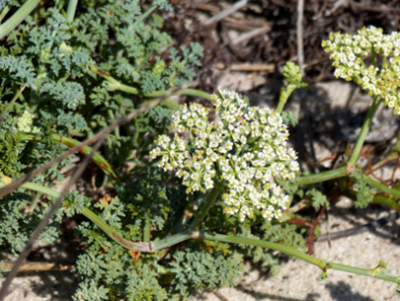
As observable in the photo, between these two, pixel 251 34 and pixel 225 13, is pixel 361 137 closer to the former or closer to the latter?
pixel 251 34

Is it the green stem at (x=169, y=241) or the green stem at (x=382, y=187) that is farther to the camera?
the green stem at (x=382, y=187)

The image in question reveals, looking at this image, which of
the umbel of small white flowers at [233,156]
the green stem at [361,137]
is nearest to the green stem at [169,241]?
the umbel of small white flowers at [233,156]


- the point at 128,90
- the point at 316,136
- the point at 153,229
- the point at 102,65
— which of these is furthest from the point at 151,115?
the point at 316,136

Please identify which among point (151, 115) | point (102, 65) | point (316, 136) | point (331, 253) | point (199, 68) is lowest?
point (331, 253)

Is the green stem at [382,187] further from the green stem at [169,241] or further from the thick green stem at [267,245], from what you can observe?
the green stem at [169,241]

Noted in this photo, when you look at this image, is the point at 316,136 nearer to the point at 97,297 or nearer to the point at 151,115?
the point at 151,115

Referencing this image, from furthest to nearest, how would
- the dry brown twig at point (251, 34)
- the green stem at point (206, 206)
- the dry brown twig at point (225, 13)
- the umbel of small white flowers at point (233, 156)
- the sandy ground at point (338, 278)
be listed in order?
the dry brown twig at point (251, 34) < the dry brown twig at point (225, 13) < the sandy ground at point (338, 278) < the green stem at point (206, 206) < the umbel of small white flowers at point (233, 156)

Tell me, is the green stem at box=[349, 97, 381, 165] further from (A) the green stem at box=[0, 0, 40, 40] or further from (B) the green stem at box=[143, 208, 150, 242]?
(A) the green stem at box=[0, 0, 40, 40]
